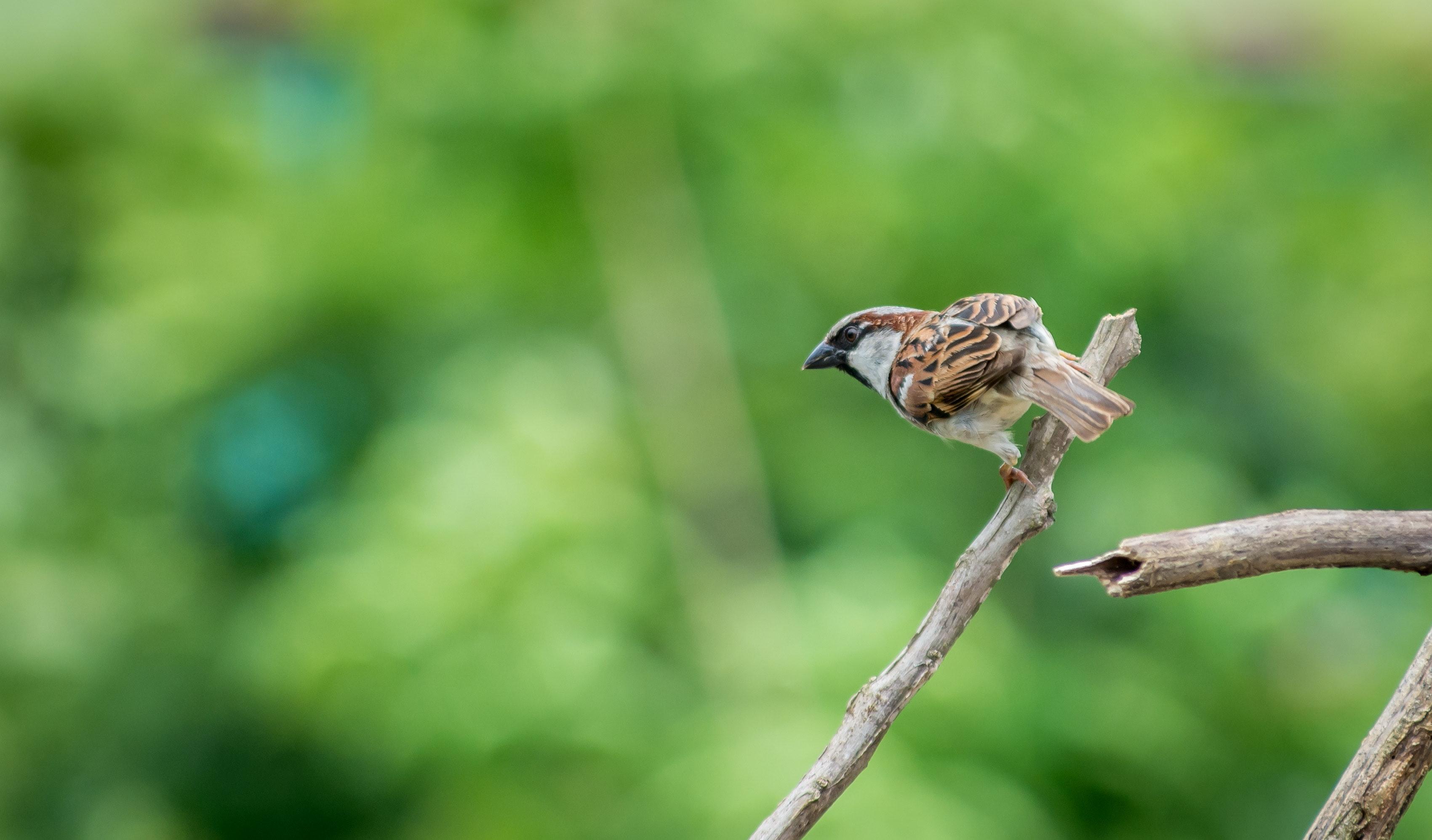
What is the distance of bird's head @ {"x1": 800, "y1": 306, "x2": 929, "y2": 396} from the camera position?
3021 mm

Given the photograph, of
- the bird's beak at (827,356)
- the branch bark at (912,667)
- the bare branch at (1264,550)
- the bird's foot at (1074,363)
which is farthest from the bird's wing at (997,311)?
the bare branch at (1264,550)

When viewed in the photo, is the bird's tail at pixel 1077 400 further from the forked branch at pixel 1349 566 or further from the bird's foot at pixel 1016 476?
the forked branch at pixel 1349 566

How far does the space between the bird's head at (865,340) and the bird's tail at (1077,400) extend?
740 mm

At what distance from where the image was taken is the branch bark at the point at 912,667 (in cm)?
142

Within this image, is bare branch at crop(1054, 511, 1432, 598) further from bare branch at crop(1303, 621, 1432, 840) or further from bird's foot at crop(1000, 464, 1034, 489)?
bird's foot at crop(1000, 464, 1034, 489)

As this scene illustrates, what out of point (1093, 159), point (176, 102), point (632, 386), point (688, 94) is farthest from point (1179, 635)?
point (176, 102)

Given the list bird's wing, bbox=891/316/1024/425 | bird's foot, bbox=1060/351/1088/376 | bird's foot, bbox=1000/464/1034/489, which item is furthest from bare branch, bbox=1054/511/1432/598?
bird's wing, bbox=891/316/1024/425

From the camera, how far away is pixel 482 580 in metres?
4.46

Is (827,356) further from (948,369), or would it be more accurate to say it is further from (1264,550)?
(1264,550)

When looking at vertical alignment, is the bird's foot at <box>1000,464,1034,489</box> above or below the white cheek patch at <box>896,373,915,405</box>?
below

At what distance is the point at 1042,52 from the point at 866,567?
3.03 meters

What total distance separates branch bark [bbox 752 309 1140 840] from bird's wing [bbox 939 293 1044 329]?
31.6 inches

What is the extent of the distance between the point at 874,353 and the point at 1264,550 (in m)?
1.58

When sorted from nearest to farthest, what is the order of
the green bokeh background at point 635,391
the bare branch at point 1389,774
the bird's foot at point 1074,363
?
the bare branch at point 1389,774
the bird's foot at point 1074,363
the green bokeh background at point 635,391
